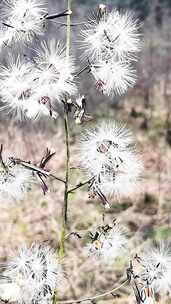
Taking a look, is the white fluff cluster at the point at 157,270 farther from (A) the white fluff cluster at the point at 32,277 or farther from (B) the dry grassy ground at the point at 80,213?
(B) the dry grassy ground at the point at 80,213

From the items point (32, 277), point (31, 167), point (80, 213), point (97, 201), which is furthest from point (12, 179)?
point (97, 201)

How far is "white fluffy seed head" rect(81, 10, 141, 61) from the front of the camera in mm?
1610

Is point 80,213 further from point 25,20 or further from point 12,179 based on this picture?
point 25,20

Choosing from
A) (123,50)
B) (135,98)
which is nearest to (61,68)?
(123,50)

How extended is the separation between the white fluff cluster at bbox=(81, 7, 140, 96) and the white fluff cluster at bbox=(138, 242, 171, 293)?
543mm

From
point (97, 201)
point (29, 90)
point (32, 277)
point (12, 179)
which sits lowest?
point (32, 277)

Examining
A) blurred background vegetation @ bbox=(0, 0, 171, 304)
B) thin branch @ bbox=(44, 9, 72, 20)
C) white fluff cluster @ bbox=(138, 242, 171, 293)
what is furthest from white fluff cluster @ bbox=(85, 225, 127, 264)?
thin branch @ bbox=(44, 9, 72, 20)

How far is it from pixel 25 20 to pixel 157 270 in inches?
33.8

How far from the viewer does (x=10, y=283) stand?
172 centimetres

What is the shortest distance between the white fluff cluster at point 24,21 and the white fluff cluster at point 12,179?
A: 1.19ft

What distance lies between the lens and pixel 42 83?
59.8 inches

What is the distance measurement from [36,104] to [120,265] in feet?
7.59

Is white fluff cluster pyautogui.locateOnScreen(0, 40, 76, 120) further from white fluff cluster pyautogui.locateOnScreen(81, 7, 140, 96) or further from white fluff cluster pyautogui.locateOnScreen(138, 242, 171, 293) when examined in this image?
white fluff cluster pyautogui.locateOnScreen(138, 242, 171, 293)

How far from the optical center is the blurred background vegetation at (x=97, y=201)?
364 cm
